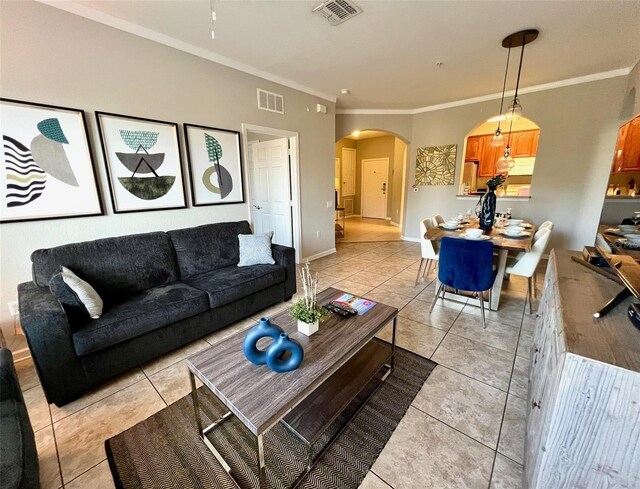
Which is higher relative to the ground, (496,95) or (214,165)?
(496,95)

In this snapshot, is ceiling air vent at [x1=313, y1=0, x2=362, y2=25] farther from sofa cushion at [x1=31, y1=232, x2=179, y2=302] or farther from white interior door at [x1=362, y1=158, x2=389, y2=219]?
white interior door at [x1=362, y1=158, x2=389, y2=219]

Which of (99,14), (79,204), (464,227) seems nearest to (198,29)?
(99,14)

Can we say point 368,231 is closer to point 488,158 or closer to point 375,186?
point 375,186

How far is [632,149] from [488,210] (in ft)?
6.21

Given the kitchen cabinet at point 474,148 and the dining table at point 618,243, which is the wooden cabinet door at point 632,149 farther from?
the kitchen cabinet at point 474,148

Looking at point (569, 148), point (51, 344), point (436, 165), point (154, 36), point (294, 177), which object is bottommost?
point (51, 344)

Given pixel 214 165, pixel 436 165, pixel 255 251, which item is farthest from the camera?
pixel 436 165

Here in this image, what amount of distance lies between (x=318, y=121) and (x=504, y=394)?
4.29 m

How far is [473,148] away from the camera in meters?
6.50

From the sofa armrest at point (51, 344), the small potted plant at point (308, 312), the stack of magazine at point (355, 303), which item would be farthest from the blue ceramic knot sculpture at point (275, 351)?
the sofa armrest at point (51, 344)

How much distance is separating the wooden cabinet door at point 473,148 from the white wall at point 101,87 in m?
5.29

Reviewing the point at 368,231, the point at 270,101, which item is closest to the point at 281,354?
the point at 270,101

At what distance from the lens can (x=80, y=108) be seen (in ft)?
7.26

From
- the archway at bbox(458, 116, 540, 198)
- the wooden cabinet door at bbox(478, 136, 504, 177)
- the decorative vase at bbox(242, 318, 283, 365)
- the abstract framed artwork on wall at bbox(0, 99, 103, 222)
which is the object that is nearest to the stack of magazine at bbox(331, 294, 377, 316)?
the decorative vase at bbox(242, 318, 283, 365)
